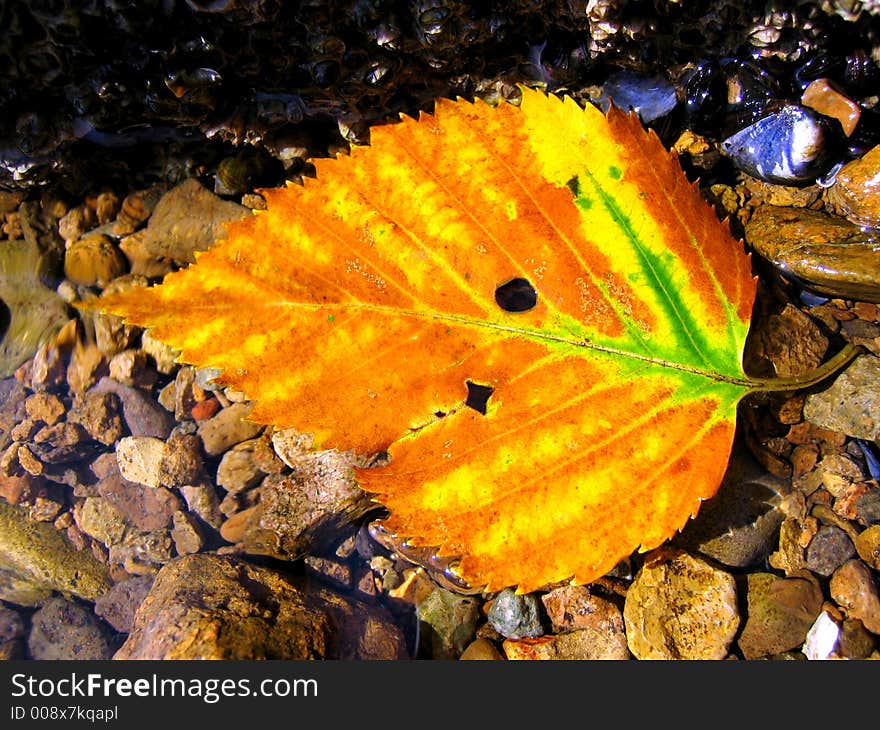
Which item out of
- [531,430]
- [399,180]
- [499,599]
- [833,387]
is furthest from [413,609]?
[833,387]

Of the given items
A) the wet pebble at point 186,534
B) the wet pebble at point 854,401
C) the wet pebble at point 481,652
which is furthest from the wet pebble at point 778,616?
the wet pebble at point 186,534

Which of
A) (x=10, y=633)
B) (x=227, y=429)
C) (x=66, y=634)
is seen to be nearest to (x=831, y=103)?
(x=227, y=429)

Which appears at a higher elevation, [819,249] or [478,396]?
[819,249]

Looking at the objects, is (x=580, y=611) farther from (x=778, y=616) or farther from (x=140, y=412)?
(x=140, y=412)

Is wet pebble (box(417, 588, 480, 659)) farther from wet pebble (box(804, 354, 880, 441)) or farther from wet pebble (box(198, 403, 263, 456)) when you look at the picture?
wet pebble (box(804, 354, 880, 441))

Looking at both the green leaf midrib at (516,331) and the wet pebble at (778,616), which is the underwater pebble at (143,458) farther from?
the wet pebble at (778,616)

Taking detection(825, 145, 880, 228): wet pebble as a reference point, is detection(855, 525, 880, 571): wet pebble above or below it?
below

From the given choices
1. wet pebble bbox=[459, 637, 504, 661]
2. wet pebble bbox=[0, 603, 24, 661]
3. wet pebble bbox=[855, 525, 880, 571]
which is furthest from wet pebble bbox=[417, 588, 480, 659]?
wet pebble bbox=[0, 603, 24, 661]
